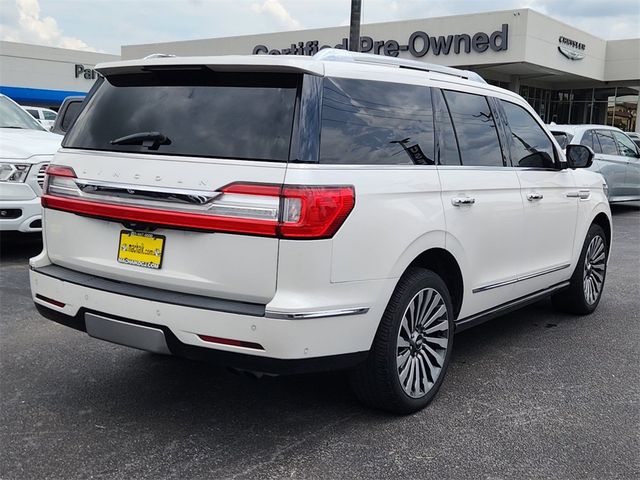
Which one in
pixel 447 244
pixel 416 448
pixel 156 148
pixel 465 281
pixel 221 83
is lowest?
pixel 416 448

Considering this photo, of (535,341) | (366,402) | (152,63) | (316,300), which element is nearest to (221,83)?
(152,63)

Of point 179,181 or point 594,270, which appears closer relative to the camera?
point 179,181

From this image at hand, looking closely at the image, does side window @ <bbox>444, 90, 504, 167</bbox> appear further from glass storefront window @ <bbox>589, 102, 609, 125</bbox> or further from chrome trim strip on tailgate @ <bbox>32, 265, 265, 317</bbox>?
glass storefront window @ <bbox>589, 102, 609, 125</bbox>

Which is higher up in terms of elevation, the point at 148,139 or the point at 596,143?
the point at 596,143

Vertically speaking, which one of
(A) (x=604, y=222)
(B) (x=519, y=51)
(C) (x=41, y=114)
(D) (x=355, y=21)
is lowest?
(A) (x=604, y=222)

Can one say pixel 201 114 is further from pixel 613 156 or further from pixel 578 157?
pixel 613 156

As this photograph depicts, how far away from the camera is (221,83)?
3.40 metres

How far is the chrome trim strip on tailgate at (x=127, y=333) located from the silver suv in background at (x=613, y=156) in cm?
1022

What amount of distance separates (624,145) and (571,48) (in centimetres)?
1806

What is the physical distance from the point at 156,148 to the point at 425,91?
1602 mm

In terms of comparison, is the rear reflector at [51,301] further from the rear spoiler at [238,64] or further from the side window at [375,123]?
the side window at [375,123]

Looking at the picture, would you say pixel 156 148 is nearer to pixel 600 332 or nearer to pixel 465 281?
pixel 465 281

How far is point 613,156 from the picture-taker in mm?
13109

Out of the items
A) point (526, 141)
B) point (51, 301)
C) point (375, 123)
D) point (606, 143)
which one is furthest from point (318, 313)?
point (606, 143)
